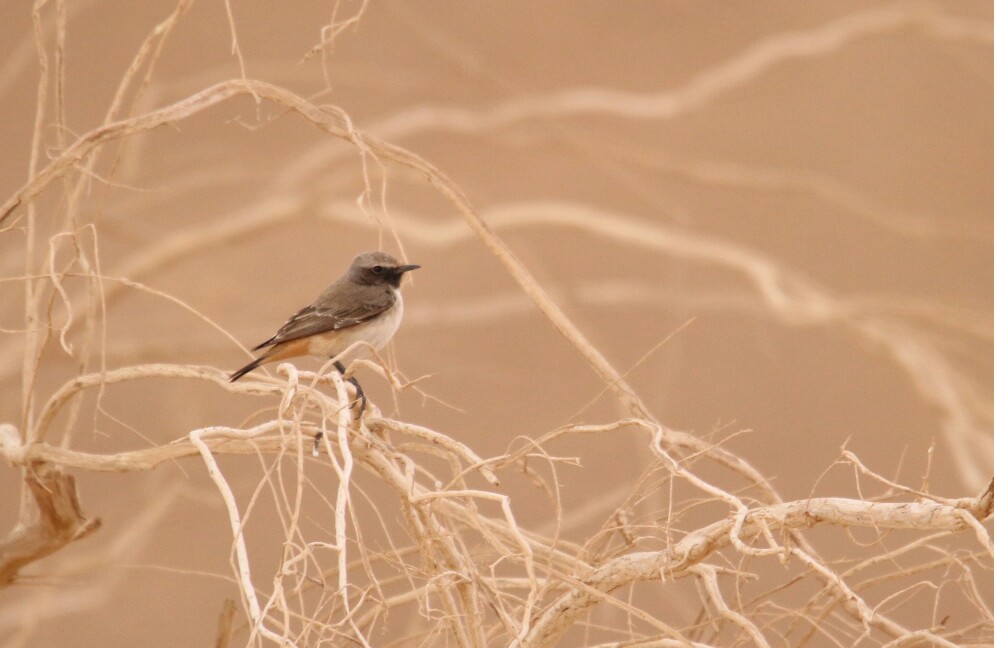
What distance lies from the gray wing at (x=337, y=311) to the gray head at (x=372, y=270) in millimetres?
33

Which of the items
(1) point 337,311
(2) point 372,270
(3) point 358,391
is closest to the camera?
(3) point 358,391

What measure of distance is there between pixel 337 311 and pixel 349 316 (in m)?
0.04

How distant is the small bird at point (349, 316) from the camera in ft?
10.4

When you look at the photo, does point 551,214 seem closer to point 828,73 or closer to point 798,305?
point 798,305

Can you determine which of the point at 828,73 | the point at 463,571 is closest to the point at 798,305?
the point at 463,571

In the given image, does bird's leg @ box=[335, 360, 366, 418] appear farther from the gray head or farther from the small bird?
the gray head

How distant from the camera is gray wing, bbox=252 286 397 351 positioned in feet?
10.4

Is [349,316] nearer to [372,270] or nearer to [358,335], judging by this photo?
[358,335]

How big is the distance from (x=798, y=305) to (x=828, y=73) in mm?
5996

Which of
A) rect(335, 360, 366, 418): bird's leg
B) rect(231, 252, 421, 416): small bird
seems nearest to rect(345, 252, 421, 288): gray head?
rect(231, 252, 421, 416): small bird

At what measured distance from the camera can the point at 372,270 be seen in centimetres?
344

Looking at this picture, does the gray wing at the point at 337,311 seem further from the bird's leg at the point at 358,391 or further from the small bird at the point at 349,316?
the bird's leg at the point at 358,391

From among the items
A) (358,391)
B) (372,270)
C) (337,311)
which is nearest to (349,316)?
(337,311)

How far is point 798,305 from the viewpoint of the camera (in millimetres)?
3660
